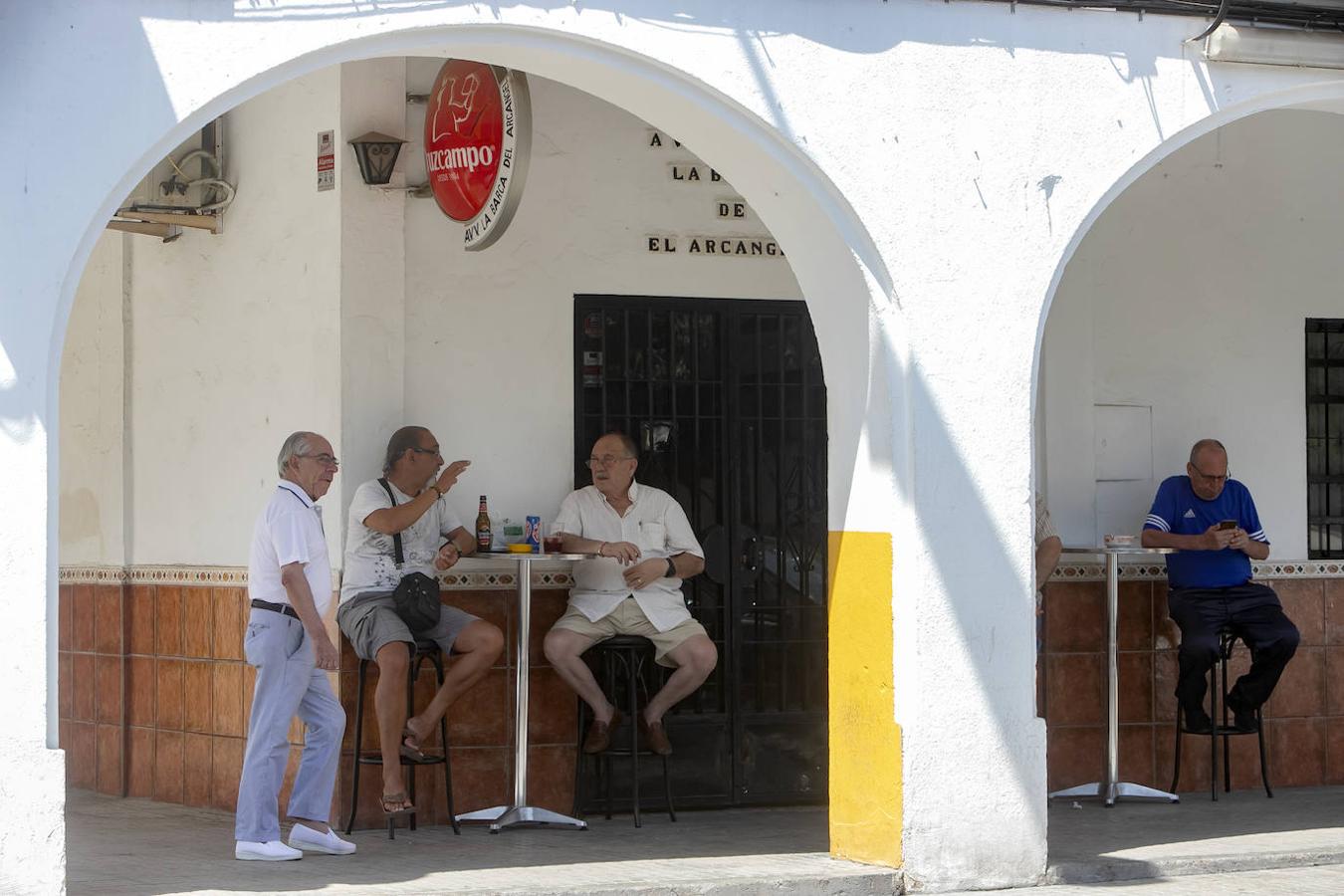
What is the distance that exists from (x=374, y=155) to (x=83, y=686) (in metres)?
3.77

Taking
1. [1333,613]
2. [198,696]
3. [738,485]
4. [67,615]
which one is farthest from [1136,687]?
[67,615]

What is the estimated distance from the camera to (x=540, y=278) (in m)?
9.39

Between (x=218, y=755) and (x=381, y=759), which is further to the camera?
(x=218, y=755)

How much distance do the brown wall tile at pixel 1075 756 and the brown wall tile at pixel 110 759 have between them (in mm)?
5160

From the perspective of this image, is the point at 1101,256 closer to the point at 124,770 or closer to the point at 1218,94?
the point at 1218,94

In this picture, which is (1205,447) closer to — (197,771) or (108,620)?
(197,771)

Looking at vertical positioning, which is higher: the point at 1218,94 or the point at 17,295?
the point at 1218,94

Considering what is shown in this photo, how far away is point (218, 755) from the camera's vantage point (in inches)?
378

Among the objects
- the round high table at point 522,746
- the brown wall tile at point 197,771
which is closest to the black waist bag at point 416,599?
the round high table at point 522,746

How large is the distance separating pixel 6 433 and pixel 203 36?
1525mm

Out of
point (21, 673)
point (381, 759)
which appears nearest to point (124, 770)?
point (381, 759)

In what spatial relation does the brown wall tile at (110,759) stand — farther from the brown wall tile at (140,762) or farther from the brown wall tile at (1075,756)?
the brown wall tile at (1075,756)

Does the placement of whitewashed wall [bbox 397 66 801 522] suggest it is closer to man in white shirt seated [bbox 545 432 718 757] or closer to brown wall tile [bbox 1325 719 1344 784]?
man in white shirt seated [bbox 545 432 718 757]

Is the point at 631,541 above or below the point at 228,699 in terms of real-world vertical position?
above
